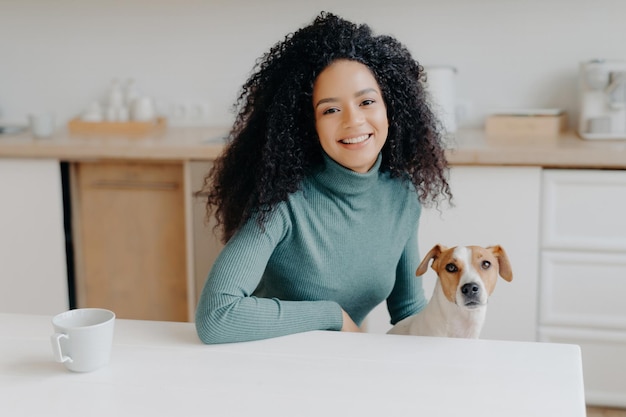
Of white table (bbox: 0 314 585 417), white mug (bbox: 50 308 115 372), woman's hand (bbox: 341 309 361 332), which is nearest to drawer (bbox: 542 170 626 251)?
woman's hand (bbox: 341 309 361 332)

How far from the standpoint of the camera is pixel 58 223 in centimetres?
271

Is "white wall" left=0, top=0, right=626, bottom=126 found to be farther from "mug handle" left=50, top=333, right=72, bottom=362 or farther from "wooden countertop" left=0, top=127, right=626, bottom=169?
"mug handle" left=50, top=333, right=72, bottom=362

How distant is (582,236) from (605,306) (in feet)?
0.74

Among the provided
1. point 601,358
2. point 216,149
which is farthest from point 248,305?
point 601,358

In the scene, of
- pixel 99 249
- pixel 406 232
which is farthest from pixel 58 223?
pixel 406 232

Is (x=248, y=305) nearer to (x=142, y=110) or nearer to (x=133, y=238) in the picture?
(x=133, y=238)

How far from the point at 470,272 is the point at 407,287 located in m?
A: 0.36

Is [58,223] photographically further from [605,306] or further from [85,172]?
[605,306]

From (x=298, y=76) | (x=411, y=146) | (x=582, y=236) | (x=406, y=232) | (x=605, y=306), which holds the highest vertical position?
(x=298, y=76)

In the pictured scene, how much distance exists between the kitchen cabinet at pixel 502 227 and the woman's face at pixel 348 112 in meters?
0.98

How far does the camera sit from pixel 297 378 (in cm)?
111

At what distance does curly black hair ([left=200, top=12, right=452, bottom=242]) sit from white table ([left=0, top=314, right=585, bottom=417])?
31 centimetres

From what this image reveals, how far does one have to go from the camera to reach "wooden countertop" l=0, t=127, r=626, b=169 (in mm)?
2381

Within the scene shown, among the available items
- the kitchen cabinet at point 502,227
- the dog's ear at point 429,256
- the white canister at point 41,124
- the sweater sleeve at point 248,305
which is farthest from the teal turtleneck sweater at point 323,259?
the white canister at point 41,124
